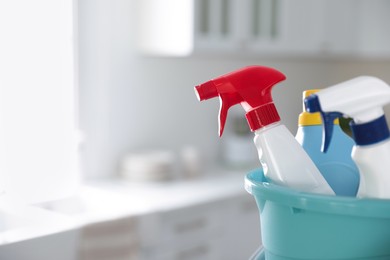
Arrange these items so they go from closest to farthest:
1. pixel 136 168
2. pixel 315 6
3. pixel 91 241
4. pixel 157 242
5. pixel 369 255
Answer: pixel 369 255, pixel 91 241, pixel 157 242, pixel 136 168, pixel 315 6

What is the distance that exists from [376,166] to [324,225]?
0.19 ft

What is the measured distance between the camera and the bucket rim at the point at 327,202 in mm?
360

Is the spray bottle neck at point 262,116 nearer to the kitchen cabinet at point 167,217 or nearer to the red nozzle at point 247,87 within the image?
the red nozzle at point 247,87

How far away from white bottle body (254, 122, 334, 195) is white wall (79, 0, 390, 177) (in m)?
1.71

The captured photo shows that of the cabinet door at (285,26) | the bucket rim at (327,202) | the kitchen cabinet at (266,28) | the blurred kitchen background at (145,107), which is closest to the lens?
the bucket rim at (327,202)

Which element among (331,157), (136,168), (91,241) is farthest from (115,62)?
(331,157)

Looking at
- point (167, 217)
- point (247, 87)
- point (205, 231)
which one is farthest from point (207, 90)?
point (205, 231)

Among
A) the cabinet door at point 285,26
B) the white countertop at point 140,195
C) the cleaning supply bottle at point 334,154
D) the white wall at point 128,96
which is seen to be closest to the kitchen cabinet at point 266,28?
the cabinet door at point 285,26

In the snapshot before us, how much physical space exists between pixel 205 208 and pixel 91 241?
58 centimetres

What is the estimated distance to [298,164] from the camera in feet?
1.34

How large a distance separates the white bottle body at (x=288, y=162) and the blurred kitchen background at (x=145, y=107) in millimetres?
692

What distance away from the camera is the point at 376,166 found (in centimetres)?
37

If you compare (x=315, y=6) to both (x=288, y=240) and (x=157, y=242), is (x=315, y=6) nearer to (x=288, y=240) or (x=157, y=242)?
(x=157, y=242)

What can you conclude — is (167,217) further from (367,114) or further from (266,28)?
(367,114)
